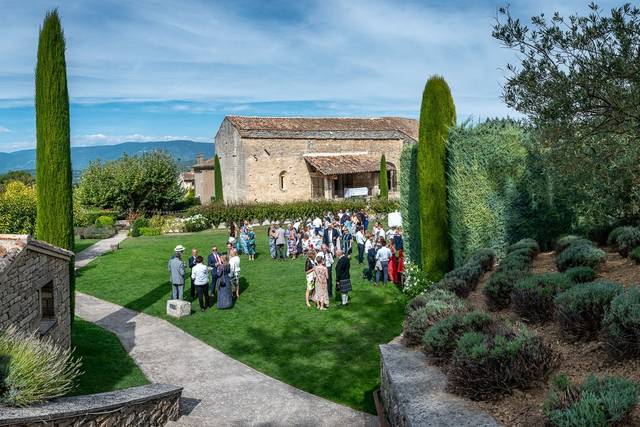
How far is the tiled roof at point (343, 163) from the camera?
3975 cm

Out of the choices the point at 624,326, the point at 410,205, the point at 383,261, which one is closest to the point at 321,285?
the point at 383,261

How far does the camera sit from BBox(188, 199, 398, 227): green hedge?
105 ft

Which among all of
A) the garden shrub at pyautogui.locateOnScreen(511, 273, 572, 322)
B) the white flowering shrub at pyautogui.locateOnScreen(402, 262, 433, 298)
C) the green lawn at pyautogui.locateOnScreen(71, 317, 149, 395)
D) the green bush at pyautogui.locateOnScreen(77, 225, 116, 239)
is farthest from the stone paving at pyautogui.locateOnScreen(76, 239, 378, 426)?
the green bush at pyautogui.locateOnScreen(77, 225, 116, 239)

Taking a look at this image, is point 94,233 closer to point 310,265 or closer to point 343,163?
point 343,163

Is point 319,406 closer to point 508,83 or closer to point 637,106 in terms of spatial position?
point 508,83

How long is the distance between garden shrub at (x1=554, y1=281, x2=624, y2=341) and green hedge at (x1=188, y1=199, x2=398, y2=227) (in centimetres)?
2688

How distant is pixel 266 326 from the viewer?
1198cm

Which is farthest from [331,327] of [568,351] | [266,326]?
[568,351]

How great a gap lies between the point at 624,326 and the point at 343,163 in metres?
36.5

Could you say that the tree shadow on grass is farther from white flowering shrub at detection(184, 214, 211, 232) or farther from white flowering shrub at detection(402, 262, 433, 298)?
white flowering shrub at detection(184, 214, 211, 232)

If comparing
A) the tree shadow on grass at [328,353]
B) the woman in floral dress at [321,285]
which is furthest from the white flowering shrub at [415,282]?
the woman in floral dress at [321,285]

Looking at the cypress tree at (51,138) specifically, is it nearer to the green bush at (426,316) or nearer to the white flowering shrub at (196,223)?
the green bush at (426,316)

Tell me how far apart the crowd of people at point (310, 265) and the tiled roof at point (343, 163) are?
62.4 feet

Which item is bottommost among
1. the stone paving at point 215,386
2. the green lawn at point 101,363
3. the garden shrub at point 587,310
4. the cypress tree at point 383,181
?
Result: the stone paving at point 215,386
